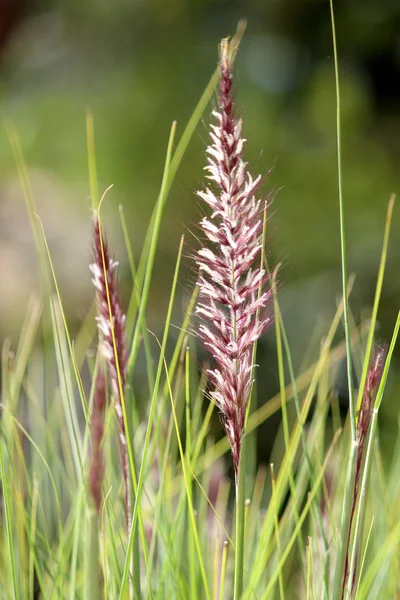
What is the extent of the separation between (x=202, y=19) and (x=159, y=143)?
0.43 meters

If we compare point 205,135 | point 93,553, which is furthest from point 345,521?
point 205,135

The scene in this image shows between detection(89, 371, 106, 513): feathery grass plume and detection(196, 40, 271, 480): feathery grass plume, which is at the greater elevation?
detection(196, 40, 271, 480): feathery grass plume

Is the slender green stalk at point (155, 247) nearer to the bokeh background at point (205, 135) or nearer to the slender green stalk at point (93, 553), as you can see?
the slender green stalk at point (93, 553)

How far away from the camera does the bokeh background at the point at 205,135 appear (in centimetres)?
211

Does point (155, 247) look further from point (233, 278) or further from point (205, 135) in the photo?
point (205, 135)

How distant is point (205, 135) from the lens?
2.07m

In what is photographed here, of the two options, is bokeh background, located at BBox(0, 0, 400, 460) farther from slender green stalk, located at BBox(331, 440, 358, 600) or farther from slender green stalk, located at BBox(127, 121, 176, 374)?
slender green stalk, located at BBox(331, 440, 358, 600)

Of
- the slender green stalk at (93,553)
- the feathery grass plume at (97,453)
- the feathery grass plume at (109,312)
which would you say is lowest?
the slender green stalk at (93,553)

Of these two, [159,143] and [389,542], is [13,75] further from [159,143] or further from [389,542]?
[389,542]

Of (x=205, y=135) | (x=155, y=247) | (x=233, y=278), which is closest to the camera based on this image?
(x=233, y=278)

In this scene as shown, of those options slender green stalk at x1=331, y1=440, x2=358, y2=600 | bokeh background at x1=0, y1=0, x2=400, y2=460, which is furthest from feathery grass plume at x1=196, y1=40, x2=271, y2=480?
bokeh background at x1=0, y1=0, x2=400, y2=460

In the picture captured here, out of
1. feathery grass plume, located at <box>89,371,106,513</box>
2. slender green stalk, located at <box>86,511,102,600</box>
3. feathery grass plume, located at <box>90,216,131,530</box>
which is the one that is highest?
feathery grass plume, located at <box>90,216,131,530</box>

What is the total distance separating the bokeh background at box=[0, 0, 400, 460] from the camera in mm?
2105

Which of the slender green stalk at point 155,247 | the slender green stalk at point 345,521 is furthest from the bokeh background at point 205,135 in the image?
the slender green stalk at point 345,521
